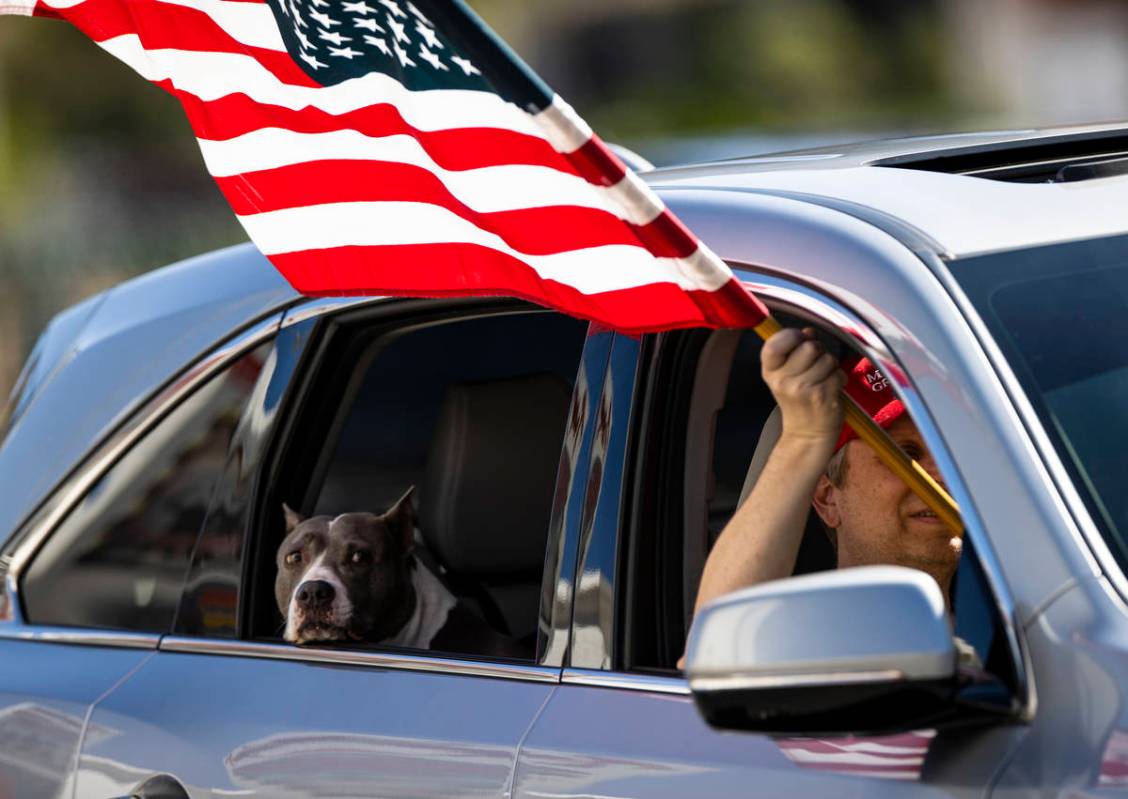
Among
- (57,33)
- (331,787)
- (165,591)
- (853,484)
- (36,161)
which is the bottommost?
(331,787)

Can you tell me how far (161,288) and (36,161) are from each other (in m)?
25.2

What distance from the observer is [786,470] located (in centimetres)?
267

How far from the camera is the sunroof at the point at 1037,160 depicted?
3.03 m

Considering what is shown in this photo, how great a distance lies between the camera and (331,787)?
2.96 m

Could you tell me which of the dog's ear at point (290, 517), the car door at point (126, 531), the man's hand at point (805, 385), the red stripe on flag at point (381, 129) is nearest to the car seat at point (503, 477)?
the dog's ear at point (290, 517)

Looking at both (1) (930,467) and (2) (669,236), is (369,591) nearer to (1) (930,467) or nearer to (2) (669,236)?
(1) (930,467)

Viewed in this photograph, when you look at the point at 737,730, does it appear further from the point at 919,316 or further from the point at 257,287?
the point at 257,287

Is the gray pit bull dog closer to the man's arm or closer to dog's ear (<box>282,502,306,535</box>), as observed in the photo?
dog's ear (<box>282,502,306,535</box>)

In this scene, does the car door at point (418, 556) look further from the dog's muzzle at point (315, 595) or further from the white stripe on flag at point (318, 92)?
the white stripe on flag at point (318, 92)

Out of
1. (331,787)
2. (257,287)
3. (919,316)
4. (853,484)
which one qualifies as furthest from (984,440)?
(257,287)

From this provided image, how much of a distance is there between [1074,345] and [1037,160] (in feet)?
2.44

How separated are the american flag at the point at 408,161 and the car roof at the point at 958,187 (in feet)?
0.94

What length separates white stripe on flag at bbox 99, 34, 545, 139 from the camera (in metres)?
2.78

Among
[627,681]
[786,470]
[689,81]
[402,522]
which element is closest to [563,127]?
[786,470]
